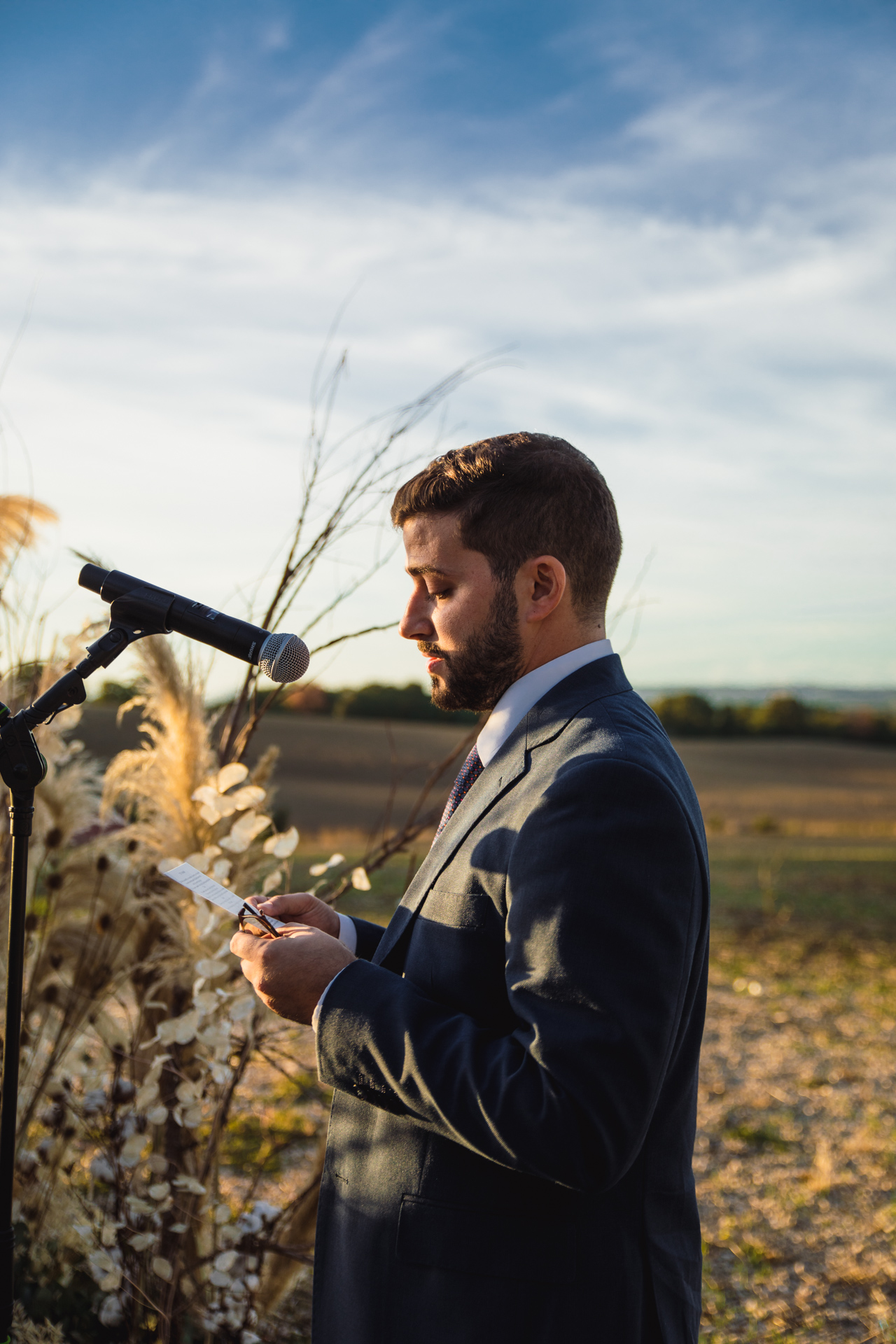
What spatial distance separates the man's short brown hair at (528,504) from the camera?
4.89 feet

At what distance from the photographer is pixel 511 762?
1439 millimetres

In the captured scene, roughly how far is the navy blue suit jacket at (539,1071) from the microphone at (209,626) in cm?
38

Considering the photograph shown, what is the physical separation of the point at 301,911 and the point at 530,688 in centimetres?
58

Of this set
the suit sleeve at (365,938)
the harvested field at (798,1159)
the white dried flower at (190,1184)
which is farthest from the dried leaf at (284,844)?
the harvested field at (798,1159)

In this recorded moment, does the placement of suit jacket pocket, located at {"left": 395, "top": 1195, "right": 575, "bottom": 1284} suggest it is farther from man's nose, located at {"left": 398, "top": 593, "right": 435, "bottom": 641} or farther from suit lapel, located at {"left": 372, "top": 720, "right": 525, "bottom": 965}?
man's nose, located at {"left": 398, "top": 593, "right": 435, "bottom": 641}

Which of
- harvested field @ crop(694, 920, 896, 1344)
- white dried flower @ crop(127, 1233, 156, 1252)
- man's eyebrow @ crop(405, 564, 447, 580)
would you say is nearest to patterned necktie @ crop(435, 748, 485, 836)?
man's eyebrow @ crop(405, 564, 447, 580)

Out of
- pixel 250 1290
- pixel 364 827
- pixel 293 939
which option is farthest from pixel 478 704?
pixel 364 827

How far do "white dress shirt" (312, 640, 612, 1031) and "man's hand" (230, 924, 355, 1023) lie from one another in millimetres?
405

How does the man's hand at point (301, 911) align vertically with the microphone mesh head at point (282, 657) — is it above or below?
below

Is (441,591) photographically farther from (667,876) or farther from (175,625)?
(667,876)

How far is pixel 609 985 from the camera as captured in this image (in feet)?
3.66

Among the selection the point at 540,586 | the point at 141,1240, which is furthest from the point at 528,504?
the point at 141,1240

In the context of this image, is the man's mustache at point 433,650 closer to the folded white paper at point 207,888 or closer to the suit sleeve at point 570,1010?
the suit sleeve at point 570,1010

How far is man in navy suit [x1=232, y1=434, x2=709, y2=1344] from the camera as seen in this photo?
112cm
